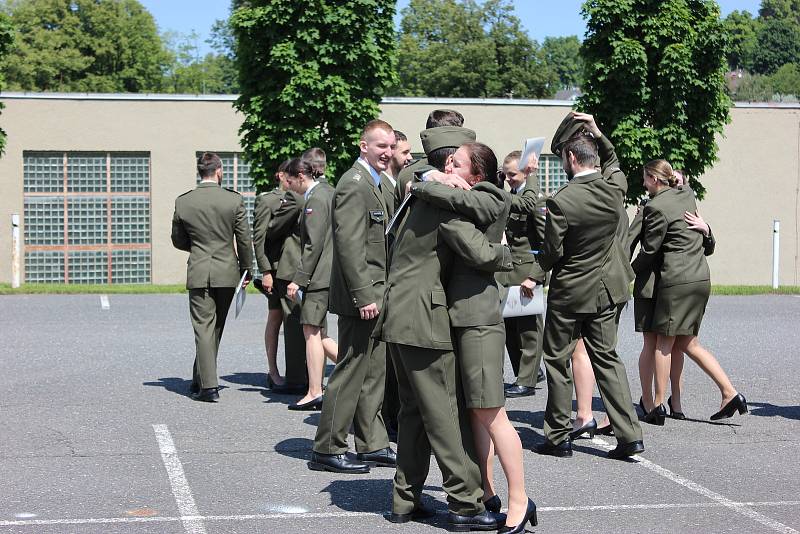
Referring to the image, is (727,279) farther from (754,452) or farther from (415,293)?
(415,293)

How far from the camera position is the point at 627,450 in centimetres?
729

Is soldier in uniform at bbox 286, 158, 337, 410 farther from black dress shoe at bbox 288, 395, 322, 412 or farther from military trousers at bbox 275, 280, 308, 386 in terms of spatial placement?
military trousers at bbox 275, 280, 308, 386

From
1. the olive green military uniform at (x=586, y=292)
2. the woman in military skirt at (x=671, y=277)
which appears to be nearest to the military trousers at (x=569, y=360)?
the olive green military uniform at (x=586, y=292)

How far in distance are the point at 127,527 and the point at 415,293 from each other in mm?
1829

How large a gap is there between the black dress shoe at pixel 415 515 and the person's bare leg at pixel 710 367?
3432 mm

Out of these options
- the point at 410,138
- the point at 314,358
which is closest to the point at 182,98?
the point at 410,138

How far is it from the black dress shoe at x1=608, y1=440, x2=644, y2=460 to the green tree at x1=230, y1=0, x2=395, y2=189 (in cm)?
1494

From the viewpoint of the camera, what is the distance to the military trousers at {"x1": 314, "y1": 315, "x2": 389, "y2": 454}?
22.8 feet

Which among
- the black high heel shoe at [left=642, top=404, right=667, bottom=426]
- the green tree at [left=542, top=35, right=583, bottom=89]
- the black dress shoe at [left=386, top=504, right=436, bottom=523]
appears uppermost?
the green tree at [left=542, top=35, right=583, bottom=89]

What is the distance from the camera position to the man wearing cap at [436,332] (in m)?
5.50

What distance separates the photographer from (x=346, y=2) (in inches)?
851

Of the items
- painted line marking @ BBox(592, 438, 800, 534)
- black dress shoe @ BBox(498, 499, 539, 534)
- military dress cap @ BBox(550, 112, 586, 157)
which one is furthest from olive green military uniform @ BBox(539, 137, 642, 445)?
black dress shoe @ BBox(498, 499, 539, 534)

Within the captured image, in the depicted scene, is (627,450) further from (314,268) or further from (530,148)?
(314,268)

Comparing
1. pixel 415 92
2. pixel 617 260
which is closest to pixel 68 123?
pixel 617 260
